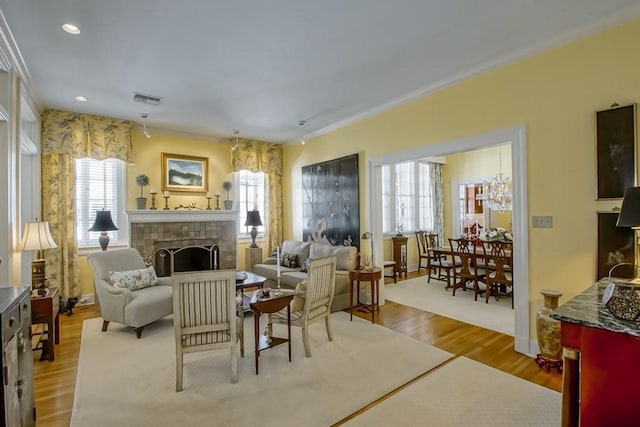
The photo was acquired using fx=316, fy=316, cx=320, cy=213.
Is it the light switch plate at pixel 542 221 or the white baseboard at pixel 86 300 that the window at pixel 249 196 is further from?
the light switch plate at pixel 542 221

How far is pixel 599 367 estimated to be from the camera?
1555 mm

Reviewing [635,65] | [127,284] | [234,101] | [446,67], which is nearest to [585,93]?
→ [635,65]

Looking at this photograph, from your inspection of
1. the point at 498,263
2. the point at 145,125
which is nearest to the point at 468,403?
the point at 498,263

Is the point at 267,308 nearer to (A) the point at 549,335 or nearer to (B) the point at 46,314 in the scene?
(B) the point at 46,314

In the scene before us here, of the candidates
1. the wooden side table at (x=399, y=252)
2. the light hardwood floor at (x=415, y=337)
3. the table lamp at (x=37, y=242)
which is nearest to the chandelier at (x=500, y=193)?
the wooden side table at (x=399, y=252)

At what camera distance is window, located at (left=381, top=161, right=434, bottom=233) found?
735cm

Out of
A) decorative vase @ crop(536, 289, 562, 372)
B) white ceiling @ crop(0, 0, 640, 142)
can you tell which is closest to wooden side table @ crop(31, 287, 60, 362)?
white ceiling @ crop(0, 0, 640, 142)

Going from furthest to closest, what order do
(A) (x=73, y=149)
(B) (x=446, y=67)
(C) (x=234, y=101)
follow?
(A) (x=73, y=149) < (C) (x=234, y=101) < (B) (x=446, y=67)

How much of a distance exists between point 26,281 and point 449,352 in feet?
17.5

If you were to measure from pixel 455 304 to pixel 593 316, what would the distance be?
345 cm

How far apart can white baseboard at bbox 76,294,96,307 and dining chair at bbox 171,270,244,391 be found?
3.59 meters

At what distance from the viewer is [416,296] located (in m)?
5.36

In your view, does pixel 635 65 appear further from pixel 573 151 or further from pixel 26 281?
pixel 26 281

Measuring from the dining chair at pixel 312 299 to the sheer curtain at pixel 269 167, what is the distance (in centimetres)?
376
